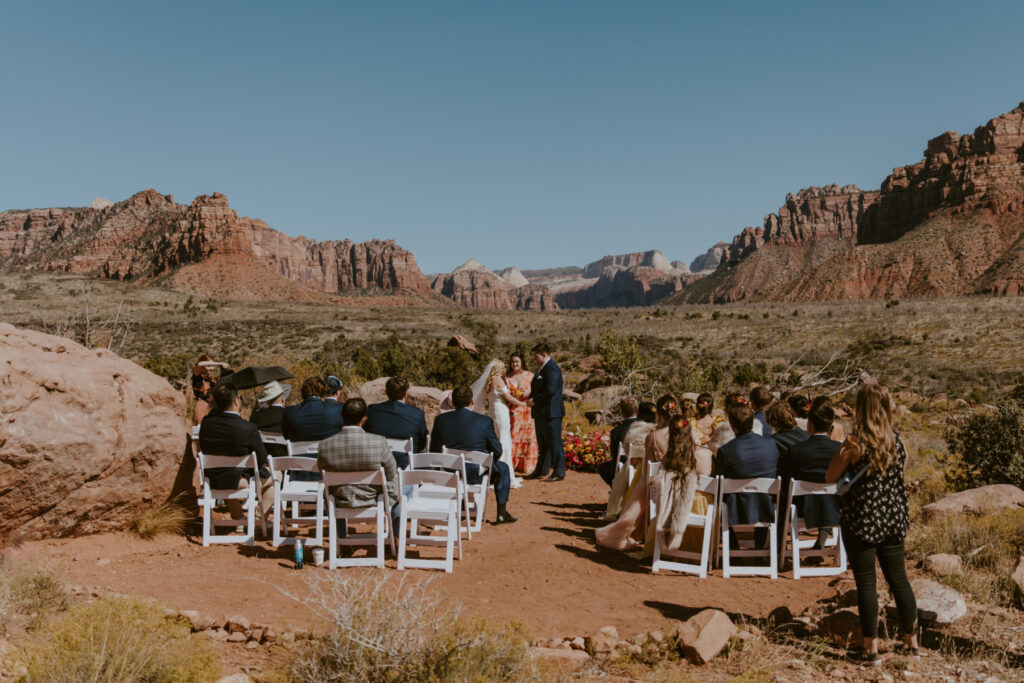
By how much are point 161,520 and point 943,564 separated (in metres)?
7.07

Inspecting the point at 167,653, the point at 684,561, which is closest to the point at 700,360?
the point at 684,561

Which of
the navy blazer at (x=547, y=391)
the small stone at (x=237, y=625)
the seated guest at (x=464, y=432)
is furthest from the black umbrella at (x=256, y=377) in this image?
the small stone at (x=237, y=625)

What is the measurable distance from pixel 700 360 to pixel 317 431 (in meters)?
25.3

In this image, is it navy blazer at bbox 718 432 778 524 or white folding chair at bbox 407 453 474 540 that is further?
white folding chair at bbox 407 453 474 540

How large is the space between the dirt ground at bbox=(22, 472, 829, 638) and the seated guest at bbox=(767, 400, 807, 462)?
3.77 ft

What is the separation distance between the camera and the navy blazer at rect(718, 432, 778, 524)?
6.07 m

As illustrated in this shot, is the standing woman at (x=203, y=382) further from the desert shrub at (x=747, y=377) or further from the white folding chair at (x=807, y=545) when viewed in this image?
the desert shrub at (x=747, y=377)

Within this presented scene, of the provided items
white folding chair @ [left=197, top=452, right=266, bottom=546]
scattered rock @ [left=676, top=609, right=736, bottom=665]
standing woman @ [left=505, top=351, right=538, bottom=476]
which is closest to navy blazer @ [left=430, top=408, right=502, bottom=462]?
white folding chair @ [left=197, top=452, right=266, bottom=546]

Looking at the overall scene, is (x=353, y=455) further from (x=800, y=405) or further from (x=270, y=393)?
(x=800, y=405)

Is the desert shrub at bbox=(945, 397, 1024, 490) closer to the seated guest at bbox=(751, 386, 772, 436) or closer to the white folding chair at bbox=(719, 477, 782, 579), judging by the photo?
the seated guest at bbox=(751, 386, 772, 436)

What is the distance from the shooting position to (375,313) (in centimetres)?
6594

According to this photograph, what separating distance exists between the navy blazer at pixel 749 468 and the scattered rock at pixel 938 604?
4.34 feet

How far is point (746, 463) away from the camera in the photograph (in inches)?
239

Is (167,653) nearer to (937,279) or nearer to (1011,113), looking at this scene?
(937,279)
